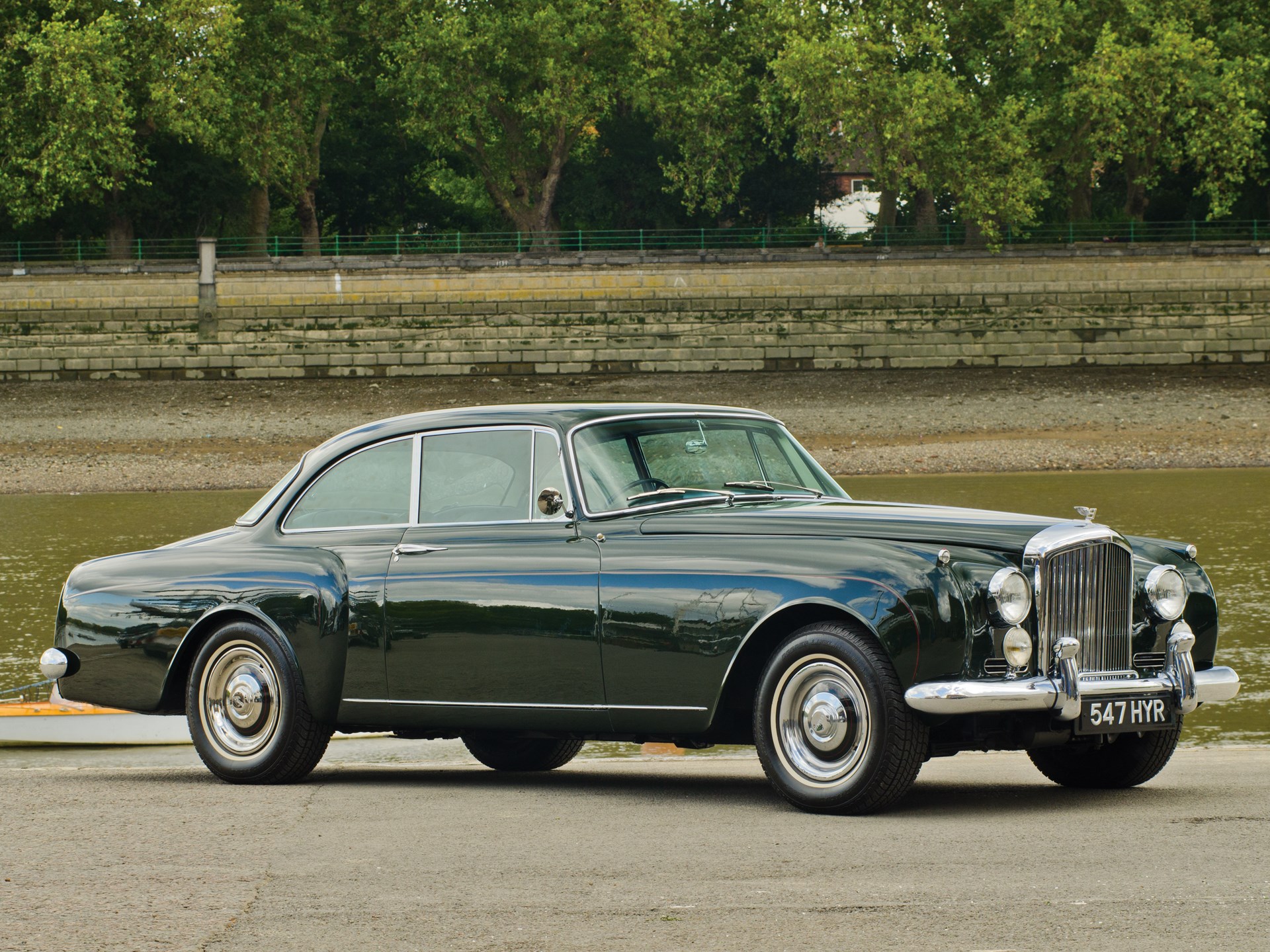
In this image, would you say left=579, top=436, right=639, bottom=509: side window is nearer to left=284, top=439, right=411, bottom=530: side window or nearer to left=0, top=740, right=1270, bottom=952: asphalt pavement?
left=284, top=439, right=411, bottom=530: side window

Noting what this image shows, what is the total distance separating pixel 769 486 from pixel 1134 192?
57.4 meters

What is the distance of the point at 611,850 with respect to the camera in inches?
225

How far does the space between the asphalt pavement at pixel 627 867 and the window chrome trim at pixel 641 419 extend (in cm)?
119

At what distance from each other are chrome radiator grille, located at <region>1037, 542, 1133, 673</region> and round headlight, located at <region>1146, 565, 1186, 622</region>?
0.11m

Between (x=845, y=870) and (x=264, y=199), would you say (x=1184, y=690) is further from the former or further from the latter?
(x=264, y=199)

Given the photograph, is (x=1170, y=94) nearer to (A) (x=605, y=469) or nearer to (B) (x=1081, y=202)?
(B) (x=1081, y=202)

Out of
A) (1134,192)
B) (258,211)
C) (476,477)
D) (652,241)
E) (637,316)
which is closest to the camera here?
(476,477)

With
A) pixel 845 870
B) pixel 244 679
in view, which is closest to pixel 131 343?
pixel 244 679

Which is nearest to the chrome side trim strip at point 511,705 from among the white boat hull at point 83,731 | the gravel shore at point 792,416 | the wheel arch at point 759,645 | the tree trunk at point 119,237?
the wheel arch at point 759,645

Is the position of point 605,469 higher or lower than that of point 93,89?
lower

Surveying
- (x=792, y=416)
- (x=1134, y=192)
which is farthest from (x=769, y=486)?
(x=1134, y=192)

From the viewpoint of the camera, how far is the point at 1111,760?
718 cm

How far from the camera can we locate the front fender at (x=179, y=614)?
7520 mm

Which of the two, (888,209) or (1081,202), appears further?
(888,209)
